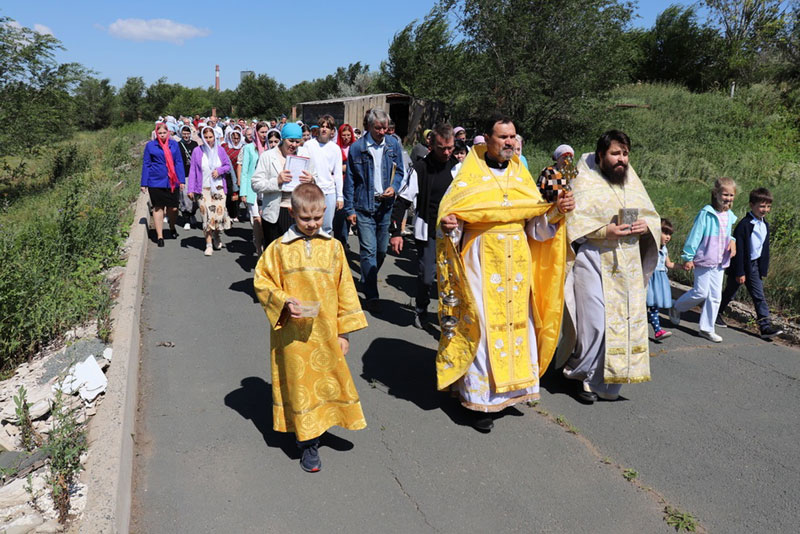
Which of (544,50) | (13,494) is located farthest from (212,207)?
(544,50)

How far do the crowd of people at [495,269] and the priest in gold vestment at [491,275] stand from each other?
11mm

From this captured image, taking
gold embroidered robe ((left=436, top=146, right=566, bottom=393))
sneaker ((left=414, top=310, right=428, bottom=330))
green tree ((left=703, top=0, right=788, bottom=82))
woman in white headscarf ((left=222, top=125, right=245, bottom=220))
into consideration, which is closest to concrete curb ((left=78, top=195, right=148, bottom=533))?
gold embroidered robe ((left=436, top=146, right=566, bottom=393))

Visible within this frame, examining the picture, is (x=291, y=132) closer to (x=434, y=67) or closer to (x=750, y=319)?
(x=750, y=319)

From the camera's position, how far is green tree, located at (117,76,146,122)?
5691 cm

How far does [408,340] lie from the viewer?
20.3 feet

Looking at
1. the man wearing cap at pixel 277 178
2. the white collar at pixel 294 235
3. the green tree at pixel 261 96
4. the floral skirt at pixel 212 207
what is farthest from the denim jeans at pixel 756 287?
the green tree at pixel 261 96

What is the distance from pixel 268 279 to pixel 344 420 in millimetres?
1062

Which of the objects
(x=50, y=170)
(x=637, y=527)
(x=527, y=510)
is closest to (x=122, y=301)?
(x=527, y=510)

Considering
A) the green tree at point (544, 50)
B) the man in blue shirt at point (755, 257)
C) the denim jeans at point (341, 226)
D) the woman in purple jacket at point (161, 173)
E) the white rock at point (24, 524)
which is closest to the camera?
the white rock at point (24, 524)

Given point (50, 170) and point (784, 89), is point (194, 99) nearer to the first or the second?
point (50, 170)

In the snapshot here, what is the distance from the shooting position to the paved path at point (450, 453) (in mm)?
3420

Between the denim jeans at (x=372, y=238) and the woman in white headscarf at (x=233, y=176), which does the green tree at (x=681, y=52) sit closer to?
the woman in white headscarf at (x=233, y=176)

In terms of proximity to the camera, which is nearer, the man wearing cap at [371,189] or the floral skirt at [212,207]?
the man wearing cap at [371,189]

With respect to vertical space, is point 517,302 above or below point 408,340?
above
